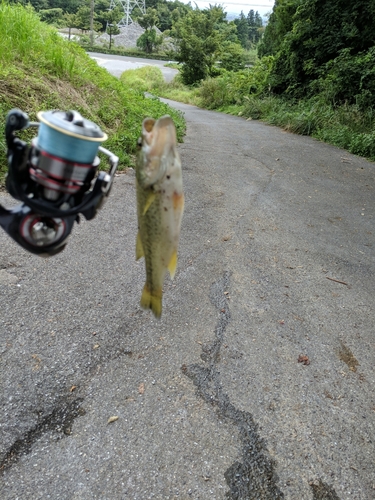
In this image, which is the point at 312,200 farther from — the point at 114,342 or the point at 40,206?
the point at 40,206

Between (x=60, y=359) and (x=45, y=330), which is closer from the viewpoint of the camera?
(x=60, y=359)

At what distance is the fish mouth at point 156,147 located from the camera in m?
1.00

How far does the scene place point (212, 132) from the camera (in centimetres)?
1341

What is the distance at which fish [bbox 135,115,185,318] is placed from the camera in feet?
3.33

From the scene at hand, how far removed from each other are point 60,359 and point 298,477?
1.87 m

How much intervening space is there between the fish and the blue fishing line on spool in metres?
0.20

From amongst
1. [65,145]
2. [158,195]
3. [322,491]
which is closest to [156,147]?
[158,195]

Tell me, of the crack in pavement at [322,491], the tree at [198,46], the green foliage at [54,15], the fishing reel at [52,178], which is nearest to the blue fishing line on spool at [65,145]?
the fishing reel at [52,178]

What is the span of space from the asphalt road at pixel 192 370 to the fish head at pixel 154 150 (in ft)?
6.66

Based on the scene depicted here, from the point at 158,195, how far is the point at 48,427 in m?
2.11

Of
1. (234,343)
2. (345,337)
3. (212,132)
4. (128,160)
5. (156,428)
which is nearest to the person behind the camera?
(156,428)

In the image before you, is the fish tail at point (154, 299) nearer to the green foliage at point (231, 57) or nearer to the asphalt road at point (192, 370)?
the asphalt road at point (192, 370)

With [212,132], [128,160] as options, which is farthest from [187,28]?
[128,160]

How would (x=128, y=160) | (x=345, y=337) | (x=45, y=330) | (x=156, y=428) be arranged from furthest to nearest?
(x=128, y=160)
(x=345, y=337)
(x=45, y=330)
(x=156, y=428)
